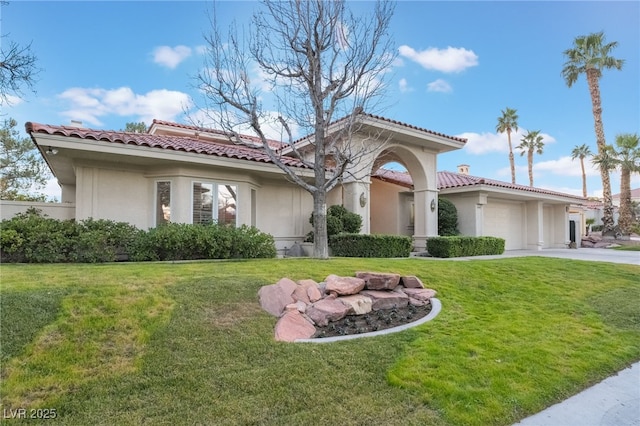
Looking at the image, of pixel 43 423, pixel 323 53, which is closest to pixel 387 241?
pixel 323 53

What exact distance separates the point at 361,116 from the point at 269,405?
10.1 metres

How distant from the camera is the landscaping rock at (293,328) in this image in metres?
4.87

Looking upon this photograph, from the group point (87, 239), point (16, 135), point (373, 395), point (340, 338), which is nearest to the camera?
point (373, 395)

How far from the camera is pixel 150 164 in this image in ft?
36.8

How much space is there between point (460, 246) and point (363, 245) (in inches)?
192

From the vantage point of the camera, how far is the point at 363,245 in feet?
41.4

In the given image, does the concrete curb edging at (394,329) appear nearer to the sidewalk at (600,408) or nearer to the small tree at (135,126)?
the sidewalk at (600,408)

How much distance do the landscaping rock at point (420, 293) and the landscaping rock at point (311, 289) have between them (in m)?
1.87

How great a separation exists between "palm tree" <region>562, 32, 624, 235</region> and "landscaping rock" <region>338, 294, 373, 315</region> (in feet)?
96.7

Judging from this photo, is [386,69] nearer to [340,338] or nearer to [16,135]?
[340,338]

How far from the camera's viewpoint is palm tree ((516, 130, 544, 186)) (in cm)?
4375

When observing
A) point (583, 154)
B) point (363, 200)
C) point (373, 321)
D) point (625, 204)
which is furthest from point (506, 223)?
point (583, 154)

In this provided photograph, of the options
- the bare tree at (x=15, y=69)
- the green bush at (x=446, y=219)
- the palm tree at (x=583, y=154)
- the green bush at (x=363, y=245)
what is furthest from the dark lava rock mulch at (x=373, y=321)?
the palm tree at (x=583, y=154)

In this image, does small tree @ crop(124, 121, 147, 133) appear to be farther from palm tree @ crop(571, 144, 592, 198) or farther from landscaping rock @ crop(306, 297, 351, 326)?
palm tree @ crop(571, 144, 592, 198)
